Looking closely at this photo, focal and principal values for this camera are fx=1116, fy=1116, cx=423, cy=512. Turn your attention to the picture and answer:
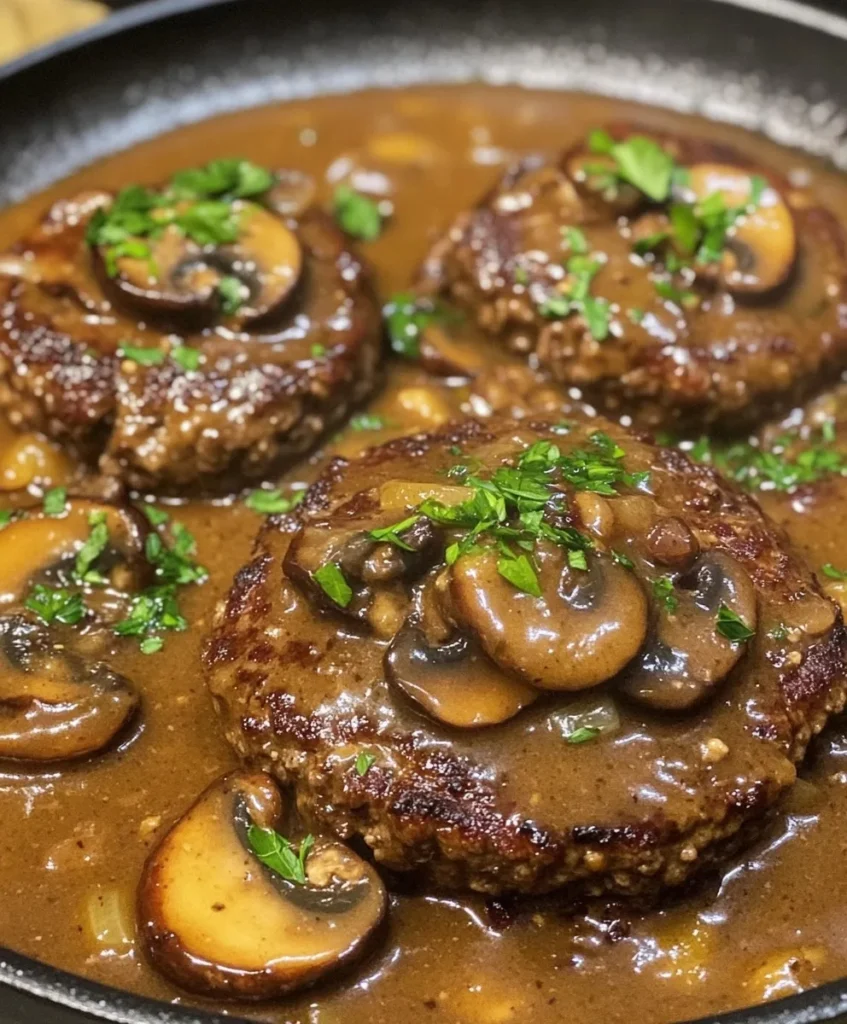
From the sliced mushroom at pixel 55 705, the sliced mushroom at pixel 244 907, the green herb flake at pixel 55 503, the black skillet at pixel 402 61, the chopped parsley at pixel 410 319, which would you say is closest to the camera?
the sliced mushroom at pixel 244 907

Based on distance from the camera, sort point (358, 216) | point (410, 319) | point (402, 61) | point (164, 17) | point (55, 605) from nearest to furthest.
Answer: point (55, 605)
point (410, 319)
point (358, 216)
point (164, 17)
point (402, 61)

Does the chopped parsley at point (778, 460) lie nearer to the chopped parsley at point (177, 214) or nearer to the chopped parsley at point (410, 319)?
the chopped parsley at point (410, 319)

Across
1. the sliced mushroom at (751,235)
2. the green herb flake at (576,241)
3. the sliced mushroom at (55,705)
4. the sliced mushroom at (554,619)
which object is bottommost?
the sliced mushroom at (55,705)

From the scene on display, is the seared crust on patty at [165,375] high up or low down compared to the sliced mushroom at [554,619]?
down

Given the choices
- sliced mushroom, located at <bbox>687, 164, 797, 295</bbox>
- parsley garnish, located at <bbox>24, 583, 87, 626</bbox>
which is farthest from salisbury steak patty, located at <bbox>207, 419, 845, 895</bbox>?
sliced mushroom, located at <bbox>687, 164, 797, 295</bbox>

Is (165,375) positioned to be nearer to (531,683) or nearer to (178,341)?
(178,341)

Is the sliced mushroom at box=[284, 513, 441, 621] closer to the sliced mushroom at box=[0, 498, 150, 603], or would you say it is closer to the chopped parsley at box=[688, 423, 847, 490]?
the sliced mushroom at box=[0, 498, 150, 603]

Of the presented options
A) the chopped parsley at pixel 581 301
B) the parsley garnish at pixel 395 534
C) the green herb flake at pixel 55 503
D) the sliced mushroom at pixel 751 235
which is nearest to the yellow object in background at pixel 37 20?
the green herb flake at pixel 55 503

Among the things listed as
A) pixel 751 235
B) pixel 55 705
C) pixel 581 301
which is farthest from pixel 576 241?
pixel 55 705
